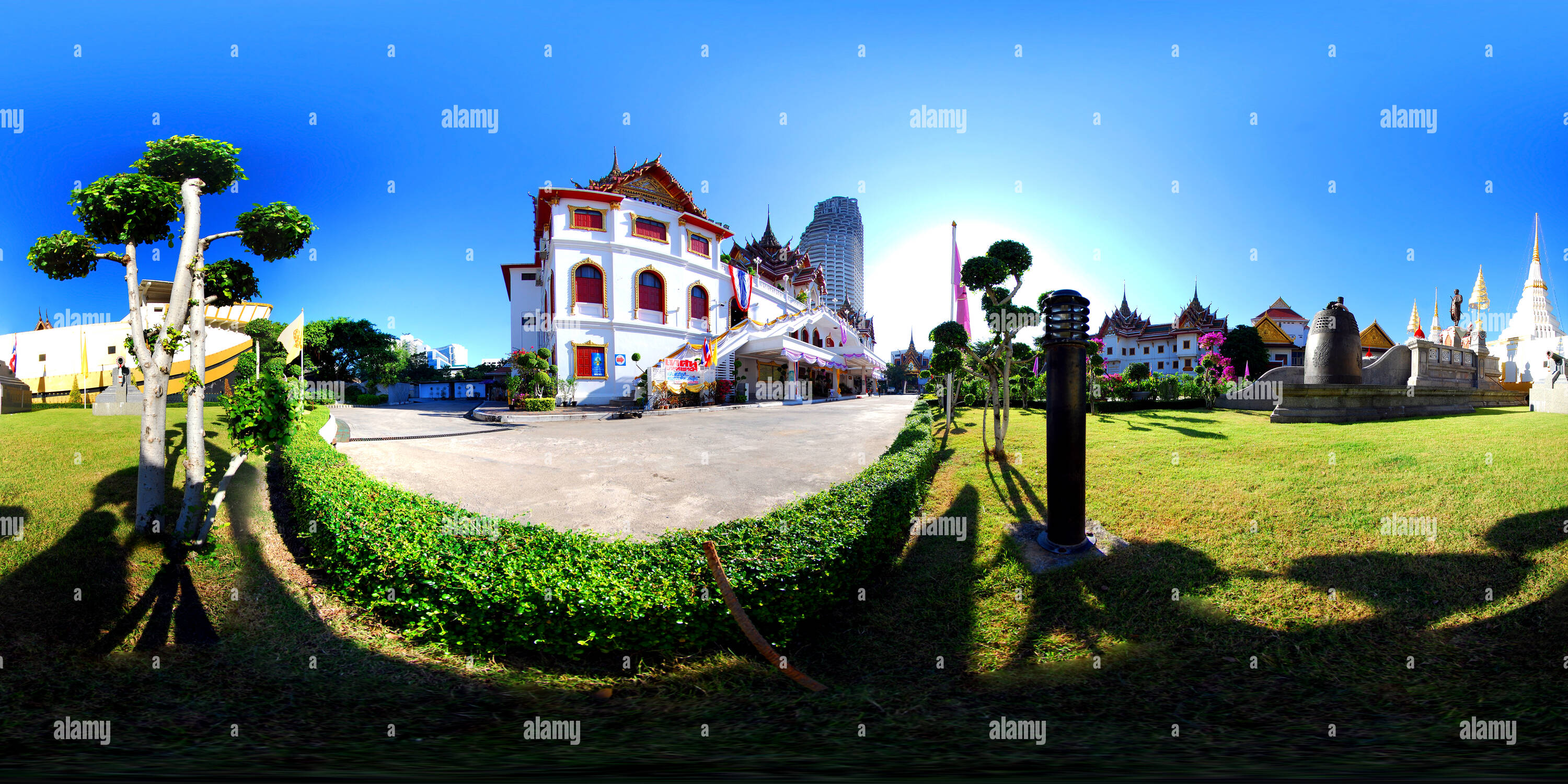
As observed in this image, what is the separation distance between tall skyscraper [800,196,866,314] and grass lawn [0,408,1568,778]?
10442cm

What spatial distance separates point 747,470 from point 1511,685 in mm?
7646

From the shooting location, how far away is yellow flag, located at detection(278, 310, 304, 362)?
8.45m

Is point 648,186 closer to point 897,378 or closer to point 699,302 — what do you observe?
point 699,302

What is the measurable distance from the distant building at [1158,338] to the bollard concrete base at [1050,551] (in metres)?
53.4

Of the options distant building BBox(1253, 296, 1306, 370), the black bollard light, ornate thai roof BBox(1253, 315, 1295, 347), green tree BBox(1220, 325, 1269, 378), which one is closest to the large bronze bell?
the black bollard light

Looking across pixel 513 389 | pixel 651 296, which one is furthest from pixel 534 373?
pixel 651 296

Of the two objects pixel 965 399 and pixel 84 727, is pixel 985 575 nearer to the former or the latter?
pixel 84 727

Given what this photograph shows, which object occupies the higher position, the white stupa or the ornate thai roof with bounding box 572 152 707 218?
the ornate thai roof with bounding box 572 152 707 218

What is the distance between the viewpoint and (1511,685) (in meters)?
2.69

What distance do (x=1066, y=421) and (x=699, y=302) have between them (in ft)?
89.1

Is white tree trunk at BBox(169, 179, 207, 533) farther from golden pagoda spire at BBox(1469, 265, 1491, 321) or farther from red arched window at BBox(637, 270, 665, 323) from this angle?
golden pagoda spire at BBox(1469, 265, 1491, 321)

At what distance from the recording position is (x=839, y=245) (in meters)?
114

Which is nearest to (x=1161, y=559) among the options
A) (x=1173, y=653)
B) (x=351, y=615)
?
(x=1173, y=653)

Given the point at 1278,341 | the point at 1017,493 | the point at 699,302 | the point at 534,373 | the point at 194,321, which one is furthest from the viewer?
the point at 1278,341
